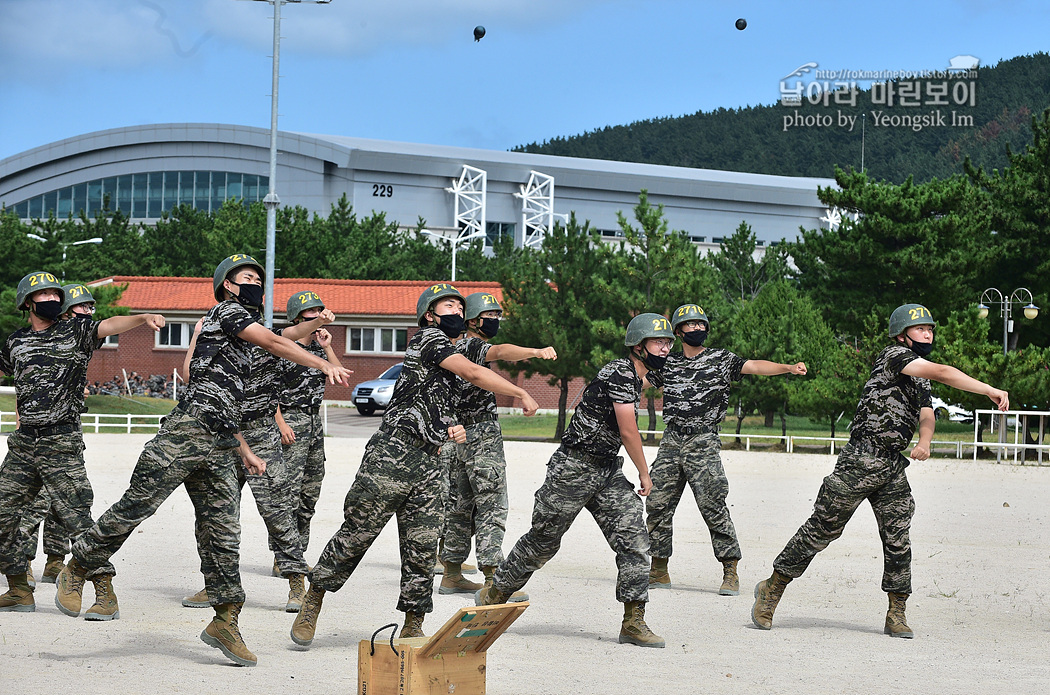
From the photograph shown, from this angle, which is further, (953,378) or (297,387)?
(297,387)

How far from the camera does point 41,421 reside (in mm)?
7801

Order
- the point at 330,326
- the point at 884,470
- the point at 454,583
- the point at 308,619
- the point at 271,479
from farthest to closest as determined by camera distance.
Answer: the point at 330,326, the point at 454,583, the point at 271,479, the point at 884,470, the point at 308,619

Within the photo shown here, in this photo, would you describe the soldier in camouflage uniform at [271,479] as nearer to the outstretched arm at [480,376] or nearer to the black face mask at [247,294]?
the black face mask at [247,294]

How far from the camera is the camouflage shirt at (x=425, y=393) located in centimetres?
654

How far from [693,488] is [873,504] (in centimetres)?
191

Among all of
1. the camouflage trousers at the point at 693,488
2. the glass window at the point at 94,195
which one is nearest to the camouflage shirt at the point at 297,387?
the camouflage trousers at the point at 693,488

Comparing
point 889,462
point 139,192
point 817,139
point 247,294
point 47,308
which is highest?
point 817,139

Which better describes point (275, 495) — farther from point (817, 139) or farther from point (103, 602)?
point (817, 139)

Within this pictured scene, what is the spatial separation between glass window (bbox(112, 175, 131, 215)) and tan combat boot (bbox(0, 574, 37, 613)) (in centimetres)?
8277

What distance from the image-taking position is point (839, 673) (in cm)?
671

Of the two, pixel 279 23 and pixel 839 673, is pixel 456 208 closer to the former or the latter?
pixel 279 23

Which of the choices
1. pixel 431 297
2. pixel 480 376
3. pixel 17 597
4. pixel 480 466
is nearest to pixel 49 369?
pixel 17 597

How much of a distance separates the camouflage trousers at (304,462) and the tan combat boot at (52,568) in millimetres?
1767

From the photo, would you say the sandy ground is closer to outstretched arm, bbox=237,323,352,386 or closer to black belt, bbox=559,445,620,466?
black belt, bbox=559,445,620,466
